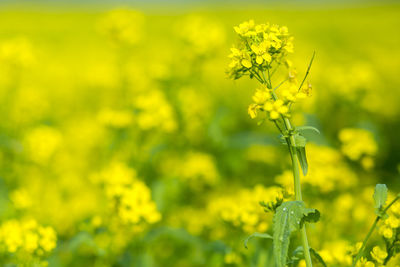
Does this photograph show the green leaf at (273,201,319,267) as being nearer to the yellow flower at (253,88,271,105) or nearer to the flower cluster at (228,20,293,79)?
the yellow flower at (253,88,271,105)

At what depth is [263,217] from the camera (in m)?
3.11

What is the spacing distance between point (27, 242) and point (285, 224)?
1.49 meters

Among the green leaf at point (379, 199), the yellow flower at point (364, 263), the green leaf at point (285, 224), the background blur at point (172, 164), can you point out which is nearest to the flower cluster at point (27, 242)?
the background blur at point (172, 164)

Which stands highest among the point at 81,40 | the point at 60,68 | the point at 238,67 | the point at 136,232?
the point at 81,40

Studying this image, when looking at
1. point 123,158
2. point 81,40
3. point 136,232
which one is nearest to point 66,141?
point 123,158

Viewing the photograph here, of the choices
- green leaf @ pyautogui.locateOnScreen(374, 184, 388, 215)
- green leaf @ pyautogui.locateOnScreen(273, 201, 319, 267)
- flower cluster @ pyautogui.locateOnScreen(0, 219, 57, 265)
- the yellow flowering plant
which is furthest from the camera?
flower cluster @ pyautogui.locateOnScreen(0, 219, 57, 265)

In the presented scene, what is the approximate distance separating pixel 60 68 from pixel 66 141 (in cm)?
457

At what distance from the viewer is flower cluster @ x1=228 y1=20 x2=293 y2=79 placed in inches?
84.3

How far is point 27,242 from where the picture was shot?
8.75 ft

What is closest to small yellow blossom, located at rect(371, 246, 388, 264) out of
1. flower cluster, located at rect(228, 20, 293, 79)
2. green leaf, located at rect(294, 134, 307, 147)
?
green leaf, located at rect(294, 134, 307, 147)

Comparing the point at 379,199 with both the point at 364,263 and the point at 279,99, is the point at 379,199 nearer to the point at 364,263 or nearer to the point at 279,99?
the point at 364,263

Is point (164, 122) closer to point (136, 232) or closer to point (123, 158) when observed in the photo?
point (123, 158)

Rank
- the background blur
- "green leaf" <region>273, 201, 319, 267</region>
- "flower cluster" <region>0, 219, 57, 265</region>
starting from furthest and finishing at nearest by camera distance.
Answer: the background blur → "flower cluster" <region>0, 219, 57, 265</region> → "green leaf" <region>273, 201, 319, 267</region>

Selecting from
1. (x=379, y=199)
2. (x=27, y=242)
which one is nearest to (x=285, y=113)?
(x=379, y=199)
